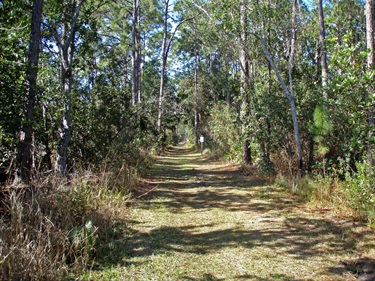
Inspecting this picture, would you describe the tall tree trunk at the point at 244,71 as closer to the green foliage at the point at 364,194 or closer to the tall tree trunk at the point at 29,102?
the green foliage at the point at 364,194

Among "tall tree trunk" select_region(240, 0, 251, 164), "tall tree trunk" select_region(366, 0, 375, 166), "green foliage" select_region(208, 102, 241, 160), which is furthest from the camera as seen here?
"green foliage" select_region(208, 102, 241, 160)

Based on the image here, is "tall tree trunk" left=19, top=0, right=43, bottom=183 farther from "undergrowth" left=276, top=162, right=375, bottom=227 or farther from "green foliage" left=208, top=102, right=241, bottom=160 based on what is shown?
"green foliage" left=208, top=102, right=241, bottom=160

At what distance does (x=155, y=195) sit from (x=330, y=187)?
13.8ft

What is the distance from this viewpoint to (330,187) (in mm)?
6605

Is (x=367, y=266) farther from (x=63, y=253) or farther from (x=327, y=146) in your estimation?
(x=327, y=146)

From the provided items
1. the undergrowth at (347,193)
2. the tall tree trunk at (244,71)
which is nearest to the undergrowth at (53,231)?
the undergrowth at (347,193)

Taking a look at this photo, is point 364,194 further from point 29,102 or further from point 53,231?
point 29,102

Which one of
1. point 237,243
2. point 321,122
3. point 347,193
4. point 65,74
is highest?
point 65,74

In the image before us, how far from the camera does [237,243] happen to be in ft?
15.7

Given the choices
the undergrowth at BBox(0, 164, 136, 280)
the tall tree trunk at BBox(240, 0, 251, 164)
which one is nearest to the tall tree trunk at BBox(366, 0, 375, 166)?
the tall tree trunk at BBox(240, 0, 251, 164)

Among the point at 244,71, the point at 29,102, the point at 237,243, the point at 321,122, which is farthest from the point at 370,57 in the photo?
the point at 29,102

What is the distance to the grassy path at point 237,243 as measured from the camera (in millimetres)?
3816

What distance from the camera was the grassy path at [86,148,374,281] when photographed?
12.5 ft

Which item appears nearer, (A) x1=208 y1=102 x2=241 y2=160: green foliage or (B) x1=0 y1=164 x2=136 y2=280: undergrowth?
(B) x1=0 y1=164 x2=136 y2=280: undergrowth
